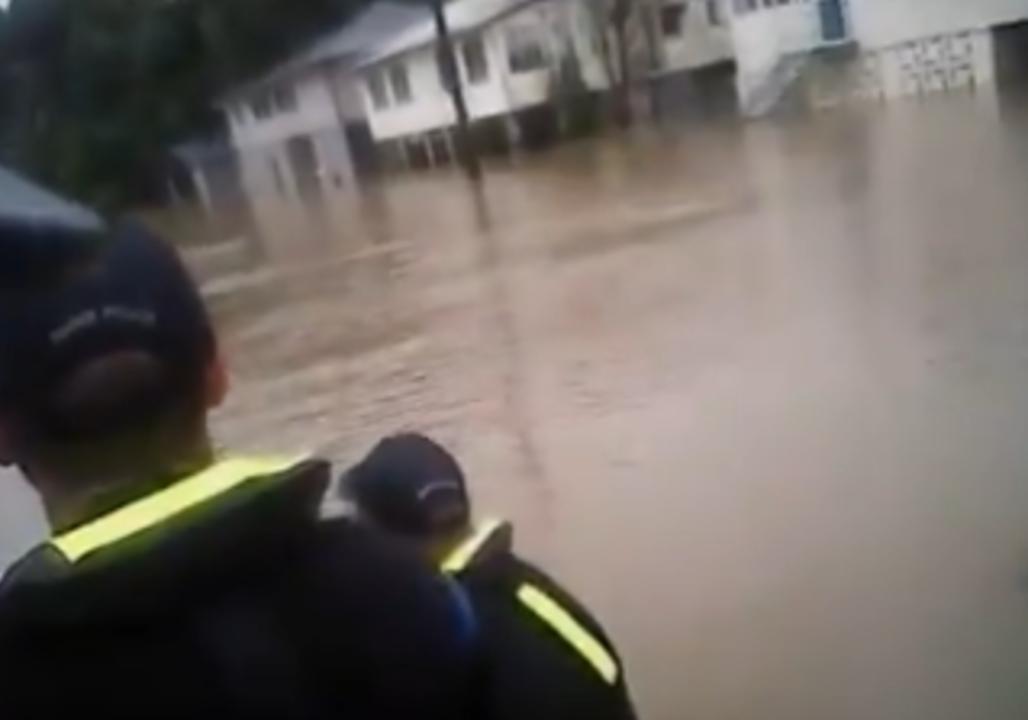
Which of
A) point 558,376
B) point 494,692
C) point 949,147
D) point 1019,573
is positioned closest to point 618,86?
point 949,147

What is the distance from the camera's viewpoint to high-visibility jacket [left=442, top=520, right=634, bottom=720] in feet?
2.81

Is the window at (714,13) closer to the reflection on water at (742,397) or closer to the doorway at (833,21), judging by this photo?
the doorway at (833,21)

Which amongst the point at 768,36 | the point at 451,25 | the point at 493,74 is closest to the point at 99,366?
the point at 451,25

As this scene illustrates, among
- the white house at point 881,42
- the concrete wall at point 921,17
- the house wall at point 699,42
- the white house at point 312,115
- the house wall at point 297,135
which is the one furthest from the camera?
the white house at point 881,42

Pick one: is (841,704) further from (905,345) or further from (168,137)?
(168,137)

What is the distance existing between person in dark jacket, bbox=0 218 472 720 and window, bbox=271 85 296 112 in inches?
447

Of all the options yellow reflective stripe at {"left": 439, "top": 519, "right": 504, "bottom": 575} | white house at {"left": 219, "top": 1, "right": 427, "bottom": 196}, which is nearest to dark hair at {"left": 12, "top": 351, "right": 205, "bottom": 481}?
yellow reflective stripe at {"left": 439, "top": 519, "right": 504, "bottom": 575}

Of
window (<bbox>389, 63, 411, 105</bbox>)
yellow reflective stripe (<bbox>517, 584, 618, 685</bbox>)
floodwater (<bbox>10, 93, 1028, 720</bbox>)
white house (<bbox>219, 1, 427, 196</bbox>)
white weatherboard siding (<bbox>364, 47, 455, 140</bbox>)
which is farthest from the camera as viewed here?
white weatherboard siding (<bbox>364, 47, 455, 140</bbox>)

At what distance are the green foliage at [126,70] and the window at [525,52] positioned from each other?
6.61 m

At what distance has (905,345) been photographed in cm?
693

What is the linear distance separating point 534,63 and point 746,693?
14.5 m

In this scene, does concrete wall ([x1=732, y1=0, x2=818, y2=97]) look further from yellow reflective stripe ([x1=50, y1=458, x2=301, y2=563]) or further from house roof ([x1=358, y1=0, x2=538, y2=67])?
yellow reflective stripe ([x1=50, y1=458, x2=301, y2=563])

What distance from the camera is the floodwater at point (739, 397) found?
3.88 meters

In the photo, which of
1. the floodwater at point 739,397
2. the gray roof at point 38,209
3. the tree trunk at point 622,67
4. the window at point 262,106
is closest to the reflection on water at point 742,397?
the floodwater at point 739,397
